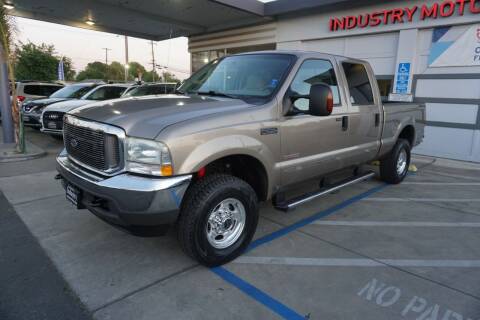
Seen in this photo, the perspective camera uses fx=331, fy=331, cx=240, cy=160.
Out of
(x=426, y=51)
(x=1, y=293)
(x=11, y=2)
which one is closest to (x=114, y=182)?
(x=1, y=293)

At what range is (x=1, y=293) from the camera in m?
2.64

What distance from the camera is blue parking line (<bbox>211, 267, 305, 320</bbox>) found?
2.50 metres

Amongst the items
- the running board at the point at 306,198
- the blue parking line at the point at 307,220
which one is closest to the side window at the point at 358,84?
the running board at the point at 306,198

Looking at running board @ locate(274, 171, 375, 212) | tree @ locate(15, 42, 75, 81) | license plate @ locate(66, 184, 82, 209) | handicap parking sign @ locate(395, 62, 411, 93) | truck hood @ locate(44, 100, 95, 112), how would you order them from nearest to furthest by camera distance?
license plate @ locate(66, 184, 82, 209)
running board @ locate(274, 171, 375, 212)
truck hood @ locate(44, 100, 95, 112)
handicap parking sign @ locate(395, 62, 411, 93)
tree @ locate(15, 42, 75, 81)

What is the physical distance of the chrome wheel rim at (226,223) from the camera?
306cm

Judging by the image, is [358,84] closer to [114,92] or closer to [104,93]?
[104,93]

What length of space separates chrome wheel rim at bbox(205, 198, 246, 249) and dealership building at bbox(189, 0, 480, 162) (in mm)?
6824

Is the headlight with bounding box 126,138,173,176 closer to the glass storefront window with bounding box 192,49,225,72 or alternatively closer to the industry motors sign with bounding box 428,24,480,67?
the industry motors sign with bounding box 428,24,480,67

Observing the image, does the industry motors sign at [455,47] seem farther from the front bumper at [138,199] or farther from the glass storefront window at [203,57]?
the glass storefront window at [203,57]

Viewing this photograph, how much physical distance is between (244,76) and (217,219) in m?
1.69

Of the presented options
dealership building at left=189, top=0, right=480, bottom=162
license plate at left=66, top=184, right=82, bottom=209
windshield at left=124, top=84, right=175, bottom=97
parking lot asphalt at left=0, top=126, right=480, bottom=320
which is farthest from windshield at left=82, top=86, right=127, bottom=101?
license plate at left=66, top=184, right=82, bottom=209

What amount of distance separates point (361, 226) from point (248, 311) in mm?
2224

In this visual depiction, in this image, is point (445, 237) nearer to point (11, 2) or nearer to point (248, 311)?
point (248, 311)

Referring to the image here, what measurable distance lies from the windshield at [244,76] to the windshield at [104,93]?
661 cm
